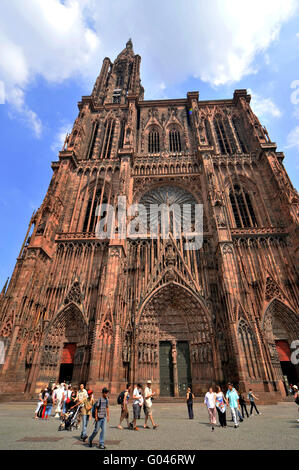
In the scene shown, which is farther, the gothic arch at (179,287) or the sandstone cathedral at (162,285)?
the gothic arch at (179,287)

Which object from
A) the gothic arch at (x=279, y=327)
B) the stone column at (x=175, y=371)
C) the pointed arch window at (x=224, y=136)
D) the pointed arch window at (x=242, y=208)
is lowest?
the stone column at (x=175, y=371)

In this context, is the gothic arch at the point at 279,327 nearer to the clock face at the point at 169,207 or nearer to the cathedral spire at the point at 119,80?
the clock face at the point at 169,207

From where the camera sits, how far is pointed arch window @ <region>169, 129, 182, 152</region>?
28.0 meters

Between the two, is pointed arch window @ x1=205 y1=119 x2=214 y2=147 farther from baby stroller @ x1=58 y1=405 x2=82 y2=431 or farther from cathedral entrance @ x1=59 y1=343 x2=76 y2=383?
baby stroller @ x1=58 y1=405 x2=82 y2=431

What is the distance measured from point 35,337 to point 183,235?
12877 mm

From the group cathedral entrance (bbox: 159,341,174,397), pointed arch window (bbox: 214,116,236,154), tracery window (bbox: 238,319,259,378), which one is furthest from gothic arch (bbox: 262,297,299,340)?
pointed arch window (bbox: 214,116,236,154)

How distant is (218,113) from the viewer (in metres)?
30.2

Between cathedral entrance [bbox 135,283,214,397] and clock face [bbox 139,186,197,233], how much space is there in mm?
6077

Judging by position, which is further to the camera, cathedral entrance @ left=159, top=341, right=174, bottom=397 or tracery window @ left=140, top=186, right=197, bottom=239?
tracery window @ left=140, top=186, right=197, bottom=239

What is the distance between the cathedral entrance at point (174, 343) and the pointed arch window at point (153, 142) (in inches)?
686

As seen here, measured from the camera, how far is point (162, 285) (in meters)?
17.5

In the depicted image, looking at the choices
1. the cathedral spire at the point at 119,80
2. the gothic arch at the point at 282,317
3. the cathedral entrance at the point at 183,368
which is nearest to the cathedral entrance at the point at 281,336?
the gothic arch at the point at 282,317

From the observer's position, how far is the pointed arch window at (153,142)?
28312 millimetres
